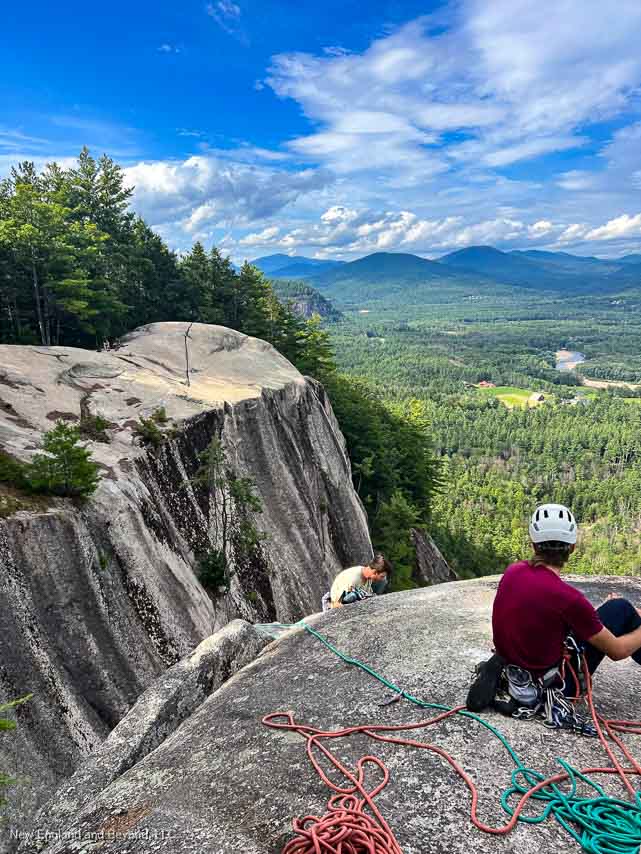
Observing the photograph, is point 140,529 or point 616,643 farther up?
point 616,643

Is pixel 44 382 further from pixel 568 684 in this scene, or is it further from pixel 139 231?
pixel 139 231

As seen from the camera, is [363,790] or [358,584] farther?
[358,584]

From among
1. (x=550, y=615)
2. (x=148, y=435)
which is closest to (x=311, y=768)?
(x=550, y=615)

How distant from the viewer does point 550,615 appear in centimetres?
531

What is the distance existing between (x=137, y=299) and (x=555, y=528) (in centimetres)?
3552

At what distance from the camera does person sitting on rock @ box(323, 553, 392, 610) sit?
37.6 feet

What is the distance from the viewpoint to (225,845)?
4352 millimetres

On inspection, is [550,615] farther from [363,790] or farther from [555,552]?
[363,790]

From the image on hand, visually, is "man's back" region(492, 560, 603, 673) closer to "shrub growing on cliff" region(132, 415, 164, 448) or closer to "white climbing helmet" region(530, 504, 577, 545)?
"white climbing helmet" region(530, 504, 577, 545)

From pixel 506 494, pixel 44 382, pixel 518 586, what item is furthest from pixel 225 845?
pixel 506 494

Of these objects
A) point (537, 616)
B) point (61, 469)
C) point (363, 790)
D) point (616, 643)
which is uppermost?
point (61, 469)

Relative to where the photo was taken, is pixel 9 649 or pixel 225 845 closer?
pixel 225 845

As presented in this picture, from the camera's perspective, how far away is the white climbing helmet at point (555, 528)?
5.37m

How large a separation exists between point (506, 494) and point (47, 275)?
395 feet
